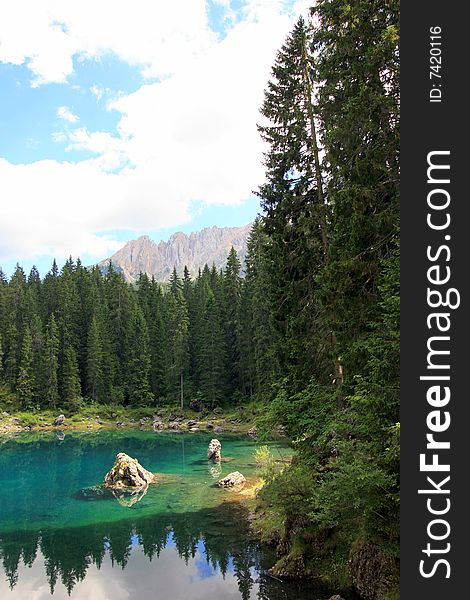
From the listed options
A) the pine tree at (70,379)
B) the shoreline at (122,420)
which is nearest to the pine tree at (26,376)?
the shoreline at (122,420)

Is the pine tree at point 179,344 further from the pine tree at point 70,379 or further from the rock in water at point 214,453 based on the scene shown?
the rock in water at point 214,453

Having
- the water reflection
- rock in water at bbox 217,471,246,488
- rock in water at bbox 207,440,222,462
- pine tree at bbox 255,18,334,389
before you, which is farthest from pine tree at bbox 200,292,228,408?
pine tree at bbox 255,18,334,389

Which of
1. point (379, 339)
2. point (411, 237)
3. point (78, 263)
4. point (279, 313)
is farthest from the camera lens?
point (78, 263)

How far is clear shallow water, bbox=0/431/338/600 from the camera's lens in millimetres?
16844

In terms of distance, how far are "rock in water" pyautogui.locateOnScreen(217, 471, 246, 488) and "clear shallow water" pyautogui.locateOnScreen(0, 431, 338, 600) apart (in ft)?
2.13

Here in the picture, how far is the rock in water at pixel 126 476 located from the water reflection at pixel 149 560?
7293 mm

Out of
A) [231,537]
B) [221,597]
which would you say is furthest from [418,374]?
[231,537]

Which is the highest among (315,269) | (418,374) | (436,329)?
(315,269)

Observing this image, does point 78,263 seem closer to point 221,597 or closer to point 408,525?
point 221,597

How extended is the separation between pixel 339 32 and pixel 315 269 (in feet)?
24.5

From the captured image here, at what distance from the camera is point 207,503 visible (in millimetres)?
26281

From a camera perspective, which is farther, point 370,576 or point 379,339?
point 370,576

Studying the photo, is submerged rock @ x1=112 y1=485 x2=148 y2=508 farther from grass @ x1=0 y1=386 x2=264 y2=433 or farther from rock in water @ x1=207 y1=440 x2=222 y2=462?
grass @ x1=0 y1=386 x2=264 y2=433

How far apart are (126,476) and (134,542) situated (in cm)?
1024
